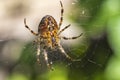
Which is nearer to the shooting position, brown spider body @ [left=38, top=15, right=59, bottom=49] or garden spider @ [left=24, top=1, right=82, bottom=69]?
brown spider body @ [left=38, top=15, right=59, bottom=49]

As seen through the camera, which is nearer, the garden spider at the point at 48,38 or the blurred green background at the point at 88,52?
the blurred green background at the point at 88,52

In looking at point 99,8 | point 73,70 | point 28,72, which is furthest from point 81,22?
point 28,72

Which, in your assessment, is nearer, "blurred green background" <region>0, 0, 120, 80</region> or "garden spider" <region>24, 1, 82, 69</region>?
"blurred green background" <region>0, 0, 120, 80</region>

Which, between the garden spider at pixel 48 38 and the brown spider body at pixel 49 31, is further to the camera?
the garden spider at pixel 48 38

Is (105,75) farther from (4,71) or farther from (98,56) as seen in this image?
(4,71)

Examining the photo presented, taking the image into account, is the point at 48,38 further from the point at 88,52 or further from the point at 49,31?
the point at 88,52

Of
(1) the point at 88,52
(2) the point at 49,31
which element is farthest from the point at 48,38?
(1) the point at 88,52

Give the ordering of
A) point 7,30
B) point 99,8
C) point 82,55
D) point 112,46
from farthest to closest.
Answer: point 7,30 → point 82,55 → point 99,8 → point 112,46

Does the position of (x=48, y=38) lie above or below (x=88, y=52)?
above
